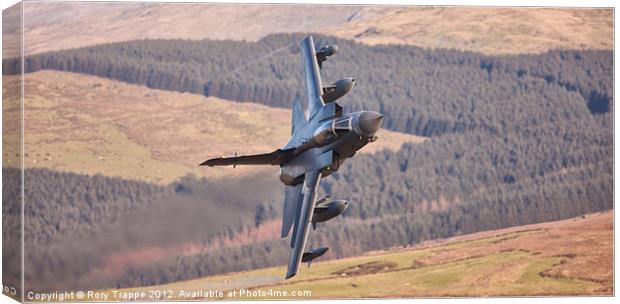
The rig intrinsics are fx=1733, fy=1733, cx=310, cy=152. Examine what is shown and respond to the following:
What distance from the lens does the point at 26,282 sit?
3871 inches

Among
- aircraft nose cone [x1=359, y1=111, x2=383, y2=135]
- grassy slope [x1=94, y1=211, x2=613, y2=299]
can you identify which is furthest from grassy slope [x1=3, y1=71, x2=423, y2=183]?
aircraft nose cone [x1=359, y1=111, x2=383, y2=135]

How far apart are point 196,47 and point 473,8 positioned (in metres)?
17.7

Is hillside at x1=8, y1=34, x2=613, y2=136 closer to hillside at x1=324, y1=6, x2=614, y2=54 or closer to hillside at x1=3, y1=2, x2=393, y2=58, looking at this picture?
hillside at x1=324, y1=6, x2=614, y2=54

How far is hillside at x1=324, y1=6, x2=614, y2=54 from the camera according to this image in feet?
362

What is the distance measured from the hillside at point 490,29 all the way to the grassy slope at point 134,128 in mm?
8518

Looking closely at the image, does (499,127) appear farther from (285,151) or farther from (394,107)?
(285,151)

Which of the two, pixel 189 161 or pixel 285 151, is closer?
pixel 285 151

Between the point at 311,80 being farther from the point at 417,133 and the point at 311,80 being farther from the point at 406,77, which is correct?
the point at 417,133

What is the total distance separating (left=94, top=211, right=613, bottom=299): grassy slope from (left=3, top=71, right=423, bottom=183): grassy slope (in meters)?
7.61

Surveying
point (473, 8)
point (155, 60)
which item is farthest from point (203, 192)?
point (473, 8)

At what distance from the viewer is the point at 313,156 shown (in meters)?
81.7

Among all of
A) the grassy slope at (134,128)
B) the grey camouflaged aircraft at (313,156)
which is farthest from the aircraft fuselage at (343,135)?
the grassy slope at (134,128)

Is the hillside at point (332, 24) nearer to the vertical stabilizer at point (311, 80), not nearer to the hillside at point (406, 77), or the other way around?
the hillside at point (406, 77)

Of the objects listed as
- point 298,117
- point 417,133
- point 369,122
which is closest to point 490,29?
point 417,133
